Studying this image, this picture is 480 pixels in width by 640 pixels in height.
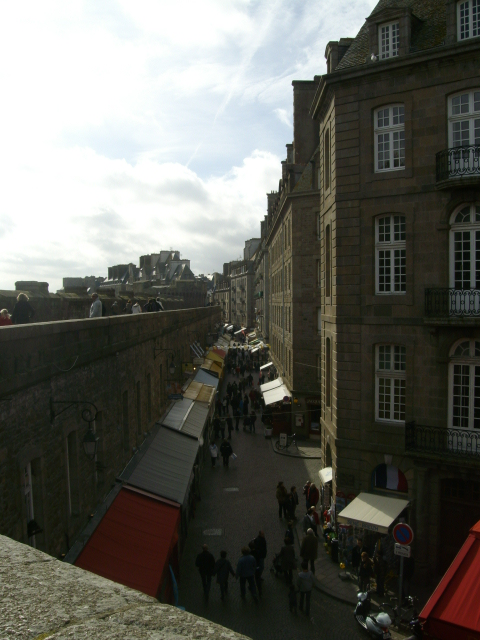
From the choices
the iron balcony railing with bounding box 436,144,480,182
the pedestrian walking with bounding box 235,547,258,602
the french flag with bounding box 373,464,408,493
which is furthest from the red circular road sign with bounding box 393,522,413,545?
the iron balcony railing with bounding box 436,144,480,182

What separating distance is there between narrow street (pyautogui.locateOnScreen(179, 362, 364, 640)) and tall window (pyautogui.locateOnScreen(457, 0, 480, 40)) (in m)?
14.1

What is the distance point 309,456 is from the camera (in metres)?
25.1

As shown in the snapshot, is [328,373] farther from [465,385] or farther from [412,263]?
[412,263]

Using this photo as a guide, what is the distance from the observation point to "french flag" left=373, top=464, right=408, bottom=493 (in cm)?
1469

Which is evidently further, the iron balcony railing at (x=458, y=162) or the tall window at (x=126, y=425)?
the tall window at (x=126, y=425)

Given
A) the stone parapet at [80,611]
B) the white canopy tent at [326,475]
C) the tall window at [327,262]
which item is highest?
the tall window at [327,262]

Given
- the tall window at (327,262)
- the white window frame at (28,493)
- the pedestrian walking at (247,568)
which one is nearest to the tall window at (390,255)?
the tall window at (327,262)

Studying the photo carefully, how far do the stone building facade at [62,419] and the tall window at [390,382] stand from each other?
6.94 metres

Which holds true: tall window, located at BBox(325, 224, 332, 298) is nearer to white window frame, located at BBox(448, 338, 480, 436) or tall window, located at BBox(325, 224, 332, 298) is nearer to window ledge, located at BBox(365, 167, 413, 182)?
window ledge, located at BBox(365, 167, 413, 182)

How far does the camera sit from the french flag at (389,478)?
14688mm

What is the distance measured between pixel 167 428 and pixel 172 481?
179 inches

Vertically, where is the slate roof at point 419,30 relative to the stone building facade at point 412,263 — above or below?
above

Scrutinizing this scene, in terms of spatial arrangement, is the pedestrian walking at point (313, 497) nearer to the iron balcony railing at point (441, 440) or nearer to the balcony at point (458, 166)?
the iron balcony railing at point (441, 440)

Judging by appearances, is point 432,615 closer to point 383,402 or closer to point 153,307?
point 383,402
